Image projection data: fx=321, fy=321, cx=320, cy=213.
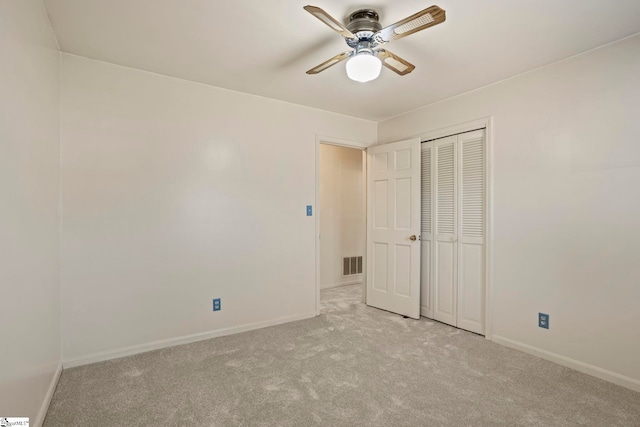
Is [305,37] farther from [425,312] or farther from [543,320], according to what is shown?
[425,312]

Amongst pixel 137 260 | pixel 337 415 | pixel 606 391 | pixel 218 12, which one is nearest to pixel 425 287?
pixel 606 391

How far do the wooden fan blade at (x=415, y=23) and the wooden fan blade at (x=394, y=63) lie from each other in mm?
155

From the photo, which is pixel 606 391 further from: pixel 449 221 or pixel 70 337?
pixel 70 337

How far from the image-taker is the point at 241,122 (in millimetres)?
3363

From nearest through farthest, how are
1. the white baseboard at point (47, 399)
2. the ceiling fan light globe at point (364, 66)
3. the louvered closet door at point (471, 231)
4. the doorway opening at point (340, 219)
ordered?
1. the white baseboard at point (47, 399)
2. the ceiling fan light globe at point (364, 66)
3. the louvered closet door at point (471, 231)
4. the doorway opening at point (340, 219)

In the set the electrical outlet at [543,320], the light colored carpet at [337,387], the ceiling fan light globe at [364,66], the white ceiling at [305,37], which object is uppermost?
the white ceiling at [305,37]

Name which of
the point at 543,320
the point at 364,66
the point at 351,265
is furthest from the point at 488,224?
the point at 351,265

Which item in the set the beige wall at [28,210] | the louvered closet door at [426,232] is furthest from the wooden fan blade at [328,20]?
the louvered closet door at [426,232]

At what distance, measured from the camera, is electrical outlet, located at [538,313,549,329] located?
8.89 feet

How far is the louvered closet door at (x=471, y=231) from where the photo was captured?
10.7 ft

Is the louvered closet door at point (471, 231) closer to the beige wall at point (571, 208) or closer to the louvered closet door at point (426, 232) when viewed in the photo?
the beige wall at point (571, 208)

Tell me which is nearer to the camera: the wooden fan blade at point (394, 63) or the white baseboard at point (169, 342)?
the wooden fan blade at point (394, 63)

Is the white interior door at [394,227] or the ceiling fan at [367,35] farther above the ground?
the ceiling fan at [367,35]

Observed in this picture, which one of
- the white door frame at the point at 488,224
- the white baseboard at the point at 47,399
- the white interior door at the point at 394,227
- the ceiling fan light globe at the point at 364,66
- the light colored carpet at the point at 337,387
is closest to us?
the white baseboard at the point at 47,399
